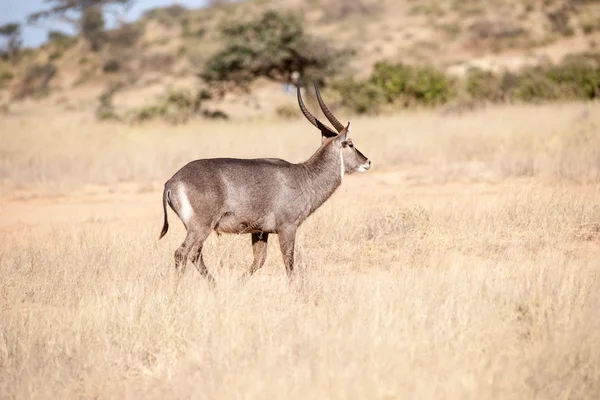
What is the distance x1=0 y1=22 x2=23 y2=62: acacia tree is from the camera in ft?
193

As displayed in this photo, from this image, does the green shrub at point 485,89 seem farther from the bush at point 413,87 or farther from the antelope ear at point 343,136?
the antelope ear at point 343,136

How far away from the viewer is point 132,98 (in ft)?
125

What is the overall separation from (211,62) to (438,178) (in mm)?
14447

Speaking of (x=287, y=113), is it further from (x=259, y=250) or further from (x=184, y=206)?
(x=184, y=206)

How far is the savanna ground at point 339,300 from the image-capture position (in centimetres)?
414

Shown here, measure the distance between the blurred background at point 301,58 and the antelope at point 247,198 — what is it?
158cm

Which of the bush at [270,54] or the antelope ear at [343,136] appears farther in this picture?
the bush at [270,54]

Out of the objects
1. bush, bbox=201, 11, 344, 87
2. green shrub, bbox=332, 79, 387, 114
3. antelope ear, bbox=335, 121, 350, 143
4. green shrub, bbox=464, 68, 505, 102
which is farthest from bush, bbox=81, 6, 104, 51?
antelope ear, bbox=335, 121, 350, 143

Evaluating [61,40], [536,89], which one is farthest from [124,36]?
[536,89]

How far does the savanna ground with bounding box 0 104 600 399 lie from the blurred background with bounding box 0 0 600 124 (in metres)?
2.43

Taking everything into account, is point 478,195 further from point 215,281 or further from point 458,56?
point 458,56

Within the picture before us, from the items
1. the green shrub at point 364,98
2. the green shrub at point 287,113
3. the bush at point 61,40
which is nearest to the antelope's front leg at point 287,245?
the green shrub at point 364,98

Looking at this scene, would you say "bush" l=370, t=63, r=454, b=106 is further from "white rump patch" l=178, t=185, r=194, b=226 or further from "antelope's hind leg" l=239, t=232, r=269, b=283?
"white rump patch" l=178, t=185, r=194, b=226

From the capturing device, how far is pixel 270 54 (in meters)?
24.5
